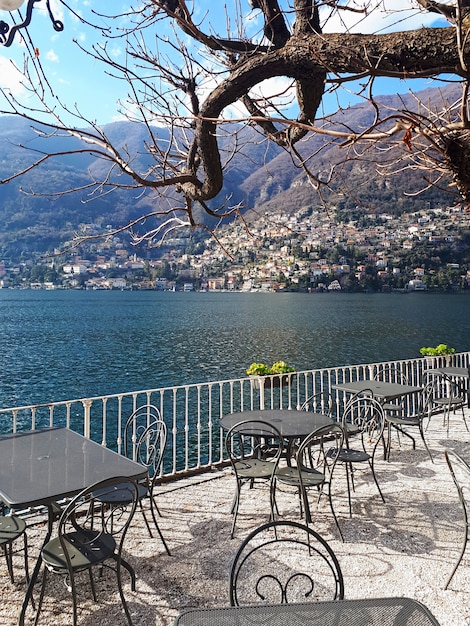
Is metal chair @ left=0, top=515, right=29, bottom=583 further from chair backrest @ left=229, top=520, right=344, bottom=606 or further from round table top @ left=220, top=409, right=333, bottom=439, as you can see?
round table top @ left=220, top=409, right=333, bottom=439

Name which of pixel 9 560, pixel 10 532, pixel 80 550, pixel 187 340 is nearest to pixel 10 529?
pixel 10 532

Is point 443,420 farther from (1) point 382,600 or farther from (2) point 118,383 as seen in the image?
(2) point 118,383

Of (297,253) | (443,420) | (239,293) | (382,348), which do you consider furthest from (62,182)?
(443,420)

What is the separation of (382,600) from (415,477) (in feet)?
11.6

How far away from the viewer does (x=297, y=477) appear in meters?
3.52

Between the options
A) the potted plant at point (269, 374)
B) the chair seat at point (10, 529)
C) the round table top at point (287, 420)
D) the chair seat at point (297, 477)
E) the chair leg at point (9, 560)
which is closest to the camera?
the chair seat at point (10, 529)

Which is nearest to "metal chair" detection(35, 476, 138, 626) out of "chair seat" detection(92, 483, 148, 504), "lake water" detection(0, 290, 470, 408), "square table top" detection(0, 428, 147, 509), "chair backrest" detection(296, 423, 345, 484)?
"square table top" detection(0, 428, 147, 509)

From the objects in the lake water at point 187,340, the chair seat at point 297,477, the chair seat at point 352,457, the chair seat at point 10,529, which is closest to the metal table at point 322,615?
the chair seat at point 10,529

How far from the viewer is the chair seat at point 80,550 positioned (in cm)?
229

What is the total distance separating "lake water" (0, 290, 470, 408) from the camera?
24516 mm

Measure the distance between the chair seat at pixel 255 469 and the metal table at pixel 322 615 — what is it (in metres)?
2.09

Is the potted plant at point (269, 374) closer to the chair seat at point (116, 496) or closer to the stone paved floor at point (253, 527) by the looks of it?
the stone paved floor at point (253, 527)

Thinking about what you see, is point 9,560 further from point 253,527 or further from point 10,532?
point 253,527

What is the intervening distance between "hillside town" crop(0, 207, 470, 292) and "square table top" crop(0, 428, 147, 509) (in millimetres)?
56649
